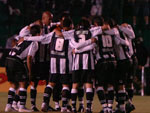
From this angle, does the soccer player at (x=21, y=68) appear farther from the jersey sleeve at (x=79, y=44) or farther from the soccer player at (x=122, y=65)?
the soccer player at (x=122, y=65)

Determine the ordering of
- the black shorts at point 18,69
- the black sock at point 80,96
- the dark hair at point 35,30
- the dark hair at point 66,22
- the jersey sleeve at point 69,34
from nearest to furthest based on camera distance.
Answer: the jersey sleeve at point 69,34 < the dark hair at point 66,22 < the dark hair at point 35,30 < the black shorts at point 18,69 < the black sock at point 80,96

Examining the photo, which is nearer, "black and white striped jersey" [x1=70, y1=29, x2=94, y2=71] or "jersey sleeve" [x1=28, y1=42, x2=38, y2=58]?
"black and white striped jersey" [x1=70, y1=29, x2=94, y2=71]

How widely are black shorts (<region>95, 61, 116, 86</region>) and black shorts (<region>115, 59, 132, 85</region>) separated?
26 cm

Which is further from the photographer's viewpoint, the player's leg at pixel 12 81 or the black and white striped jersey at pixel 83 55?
the player's leg at pixel 12 81

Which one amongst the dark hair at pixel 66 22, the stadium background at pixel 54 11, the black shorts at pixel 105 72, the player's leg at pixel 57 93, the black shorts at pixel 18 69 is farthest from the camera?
the stadium background at pixel 54 11

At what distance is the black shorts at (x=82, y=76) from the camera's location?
10.5m

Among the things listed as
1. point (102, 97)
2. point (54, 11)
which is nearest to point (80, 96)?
point (102, 97)

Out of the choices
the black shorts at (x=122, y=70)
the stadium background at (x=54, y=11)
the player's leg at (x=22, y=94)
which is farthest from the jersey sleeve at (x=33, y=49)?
the stadium background at (x=54, y=11)

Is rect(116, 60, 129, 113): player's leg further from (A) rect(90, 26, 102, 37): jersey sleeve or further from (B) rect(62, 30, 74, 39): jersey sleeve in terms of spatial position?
(B) rect(62, 30, 74, 39): jersey sleeve

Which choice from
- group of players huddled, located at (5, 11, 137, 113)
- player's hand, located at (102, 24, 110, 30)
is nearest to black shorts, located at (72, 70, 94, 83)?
group of players huddled, located at (5, 11, 137, 113)

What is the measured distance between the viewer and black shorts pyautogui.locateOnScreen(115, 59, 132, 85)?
427 inches

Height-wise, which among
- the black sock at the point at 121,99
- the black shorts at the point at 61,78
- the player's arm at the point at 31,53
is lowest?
the black sock at the point at 121,99

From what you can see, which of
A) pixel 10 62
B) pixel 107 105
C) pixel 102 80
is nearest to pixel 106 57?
pixel 102 80

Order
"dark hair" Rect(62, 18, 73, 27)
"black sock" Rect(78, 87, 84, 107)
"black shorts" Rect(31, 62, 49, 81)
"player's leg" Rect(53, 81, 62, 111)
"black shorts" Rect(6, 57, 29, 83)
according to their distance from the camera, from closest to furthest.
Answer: "dark hair" Rect(62, 18, 73, 27) → "black shorts" Rect(6, 57, 29, 83) → "black sock" Rect(78, 87, 84, 107) → "black shorts" Rect(31, 62, 49, 81) → "player's leg" Rect(53, 81, 62, 111)
